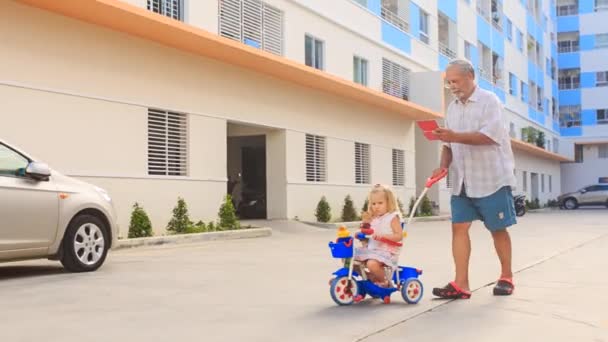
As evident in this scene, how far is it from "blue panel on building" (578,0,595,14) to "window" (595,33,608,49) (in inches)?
86.8

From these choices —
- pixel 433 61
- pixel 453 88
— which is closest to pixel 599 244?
pixel 453 88

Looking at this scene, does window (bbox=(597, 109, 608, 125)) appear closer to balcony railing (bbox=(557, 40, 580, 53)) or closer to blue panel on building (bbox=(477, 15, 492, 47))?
balcony railing (bbox=(557, 40, 580, 53))

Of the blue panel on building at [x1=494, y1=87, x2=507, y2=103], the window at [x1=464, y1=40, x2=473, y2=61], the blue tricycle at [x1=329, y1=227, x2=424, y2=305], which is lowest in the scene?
the blue tricycle at [x1=329, y1=227, x2=424, y2=305]

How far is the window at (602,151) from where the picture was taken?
5850 cm

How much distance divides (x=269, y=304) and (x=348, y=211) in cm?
1608

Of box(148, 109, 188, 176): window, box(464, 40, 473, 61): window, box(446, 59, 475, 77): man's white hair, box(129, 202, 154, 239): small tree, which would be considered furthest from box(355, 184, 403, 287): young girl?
box(464, 40, 473, 61): window

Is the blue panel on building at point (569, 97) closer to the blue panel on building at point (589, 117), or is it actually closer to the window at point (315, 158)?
the blue panel on building at point (589, 117)

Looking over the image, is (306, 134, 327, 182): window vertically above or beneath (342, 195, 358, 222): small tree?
above

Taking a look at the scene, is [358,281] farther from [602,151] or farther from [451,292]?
[602,151]

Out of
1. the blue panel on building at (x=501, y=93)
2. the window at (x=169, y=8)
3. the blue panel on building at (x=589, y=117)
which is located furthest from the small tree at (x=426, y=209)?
the blue panel on building at (x=589, y=117)

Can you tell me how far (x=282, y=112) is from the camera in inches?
786

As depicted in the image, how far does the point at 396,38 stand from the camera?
27.5 metres

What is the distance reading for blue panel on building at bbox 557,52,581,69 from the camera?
2360 inches

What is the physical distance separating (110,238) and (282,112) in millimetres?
11412
